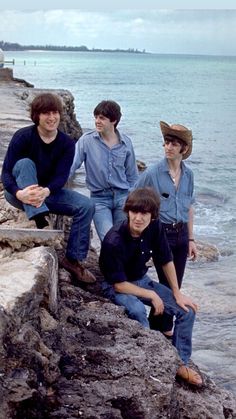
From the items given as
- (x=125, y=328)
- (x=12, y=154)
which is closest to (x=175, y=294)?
(x=125, y=328)

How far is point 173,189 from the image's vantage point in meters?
5.85

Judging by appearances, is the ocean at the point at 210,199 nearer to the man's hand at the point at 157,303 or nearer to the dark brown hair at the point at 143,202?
the man's hand at the point at 157,303

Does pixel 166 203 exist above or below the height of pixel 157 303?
above

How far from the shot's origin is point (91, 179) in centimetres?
649

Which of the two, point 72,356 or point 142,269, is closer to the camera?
point 72,356

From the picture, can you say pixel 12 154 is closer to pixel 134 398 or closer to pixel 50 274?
pixel 50 274

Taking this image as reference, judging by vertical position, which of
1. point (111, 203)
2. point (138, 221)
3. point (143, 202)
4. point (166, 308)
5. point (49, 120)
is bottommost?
point (166, 308)

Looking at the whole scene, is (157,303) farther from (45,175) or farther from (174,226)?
(45,175)

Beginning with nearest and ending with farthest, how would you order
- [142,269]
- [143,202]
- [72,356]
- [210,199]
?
[72,356]
[143,202]
[142,269]
[210,199]

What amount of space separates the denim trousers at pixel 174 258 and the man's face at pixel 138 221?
521 mm

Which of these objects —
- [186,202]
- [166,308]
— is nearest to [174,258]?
[186,202]

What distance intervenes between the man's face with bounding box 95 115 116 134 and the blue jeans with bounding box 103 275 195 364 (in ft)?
4.36

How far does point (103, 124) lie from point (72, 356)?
2219mm

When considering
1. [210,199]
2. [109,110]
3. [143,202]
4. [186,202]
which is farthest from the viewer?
[210,199]
